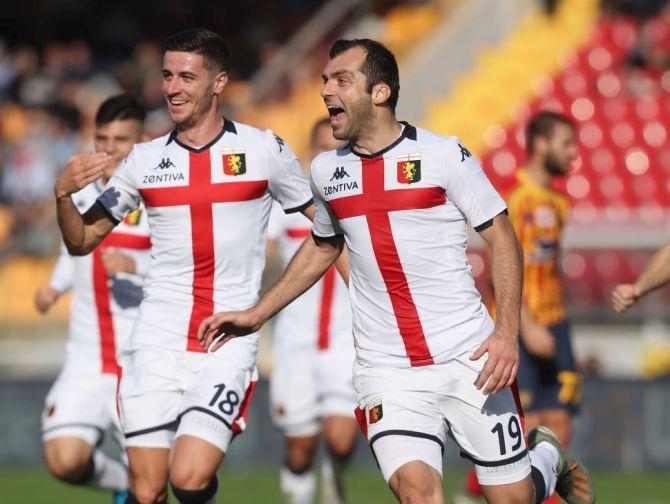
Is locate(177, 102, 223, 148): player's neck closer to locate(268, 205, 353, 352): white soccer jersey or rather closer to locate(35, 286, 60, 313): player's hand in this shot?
locate(35, 286, 60, 313): player's hand

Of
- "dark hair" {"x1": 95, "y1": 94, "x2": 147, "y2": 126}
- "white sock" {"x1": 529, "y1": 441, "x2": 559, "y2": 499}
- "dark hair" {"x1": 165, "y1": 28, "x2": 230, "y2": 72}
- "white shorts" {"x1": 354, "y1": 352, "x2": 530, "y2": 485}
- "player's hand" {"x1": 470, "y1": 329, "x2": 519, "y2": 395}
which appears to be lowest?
"white sock" {"x1": 529, "y1": 441, "x2": 559, "y2": 499}

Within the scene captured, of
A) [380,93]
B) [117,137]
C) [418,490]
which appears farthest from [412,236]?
[117,137]

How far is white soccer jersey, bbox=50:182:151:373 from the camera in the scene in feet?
27.0

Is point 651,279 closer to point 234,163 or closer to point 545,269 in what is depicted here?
point 545,269

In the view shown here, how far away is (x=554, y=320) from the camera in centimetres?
902

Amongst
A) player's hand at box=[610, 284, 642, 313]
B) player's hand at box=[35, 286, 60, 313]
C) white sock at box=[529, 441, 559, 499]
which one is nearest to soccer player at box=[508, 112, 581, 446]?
player's hand at box=[610, 284, 642, 313]

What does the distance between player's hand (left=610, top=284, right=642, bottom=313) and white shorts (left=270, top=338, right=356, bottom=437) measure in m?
2.58

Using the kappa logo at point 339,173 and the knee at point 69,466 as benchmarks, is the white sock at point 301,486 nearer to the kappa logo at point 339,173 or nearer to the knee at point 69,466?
the knee at point 69,466

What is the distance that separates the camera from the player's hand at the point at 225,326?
21.2 feet

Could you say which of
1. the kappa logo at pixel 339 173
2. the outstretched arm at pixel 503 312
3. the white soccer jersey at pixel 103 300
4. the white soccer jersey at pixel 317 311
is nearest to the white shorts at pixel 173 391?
the kappa logo at pixel 339 173

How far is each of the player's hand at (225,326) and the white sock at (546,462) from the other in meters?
1.61

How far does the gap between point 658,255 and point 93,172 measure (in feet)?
10.3

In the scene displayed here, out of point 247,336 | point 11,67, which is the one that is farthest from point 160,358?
point 11,67

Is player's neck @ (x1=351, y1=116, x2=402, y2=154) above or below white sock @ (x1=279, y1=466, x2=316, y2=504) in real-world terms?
above
